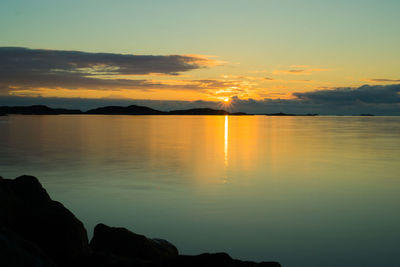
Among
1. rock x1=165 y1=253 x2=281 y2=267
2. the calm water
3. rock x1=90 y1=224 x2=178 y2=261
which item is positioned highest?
rock x1=165 y1=253 x2=281 y2=267

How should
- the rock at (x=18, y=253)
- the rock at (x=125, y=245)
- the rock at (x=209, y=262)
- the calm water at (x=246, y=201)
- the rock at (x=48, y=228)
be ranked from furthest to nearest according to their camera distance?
the calm water at (x=246, y=201) → the rock at (x=125, y=245) → the rock at (x=48, y=228) → the rock at (x=209, y=262) → the rock at (x=18, y=253)

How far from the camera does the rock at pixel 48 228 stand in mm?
8227

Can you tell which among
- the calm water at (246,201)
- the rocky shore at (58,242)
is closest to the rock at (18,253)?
the rocky shore at (58,242)

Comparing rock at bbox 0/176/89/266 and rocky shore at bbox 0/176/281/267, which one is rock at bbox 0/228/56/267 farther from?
rock at bbox 0/176/89/266

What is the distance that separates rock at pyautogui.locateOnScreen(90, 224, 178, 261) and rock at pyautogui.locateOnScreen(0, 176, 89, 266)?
0.75m

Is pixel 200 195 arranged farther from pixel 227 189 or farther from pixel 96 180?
pixel 96 180

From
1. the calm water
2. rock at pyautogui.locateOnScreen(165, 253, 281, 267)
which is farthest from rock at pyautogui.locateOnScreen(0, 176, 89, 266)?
the calm water

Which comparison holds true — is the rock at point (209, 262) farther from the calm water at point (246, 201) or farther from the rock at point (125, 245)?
the calm water at point (246, 201)

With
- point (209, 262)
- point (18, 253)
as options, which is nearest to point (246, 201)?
point (209, 262)

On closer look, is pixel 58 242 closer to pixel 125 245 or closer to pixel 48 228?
pixel 48 228

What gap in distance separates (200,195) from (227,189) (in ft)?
7.45

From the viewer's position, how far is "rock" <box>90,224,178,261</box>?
9.30 meters

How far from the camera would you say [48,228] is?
27.9 feet

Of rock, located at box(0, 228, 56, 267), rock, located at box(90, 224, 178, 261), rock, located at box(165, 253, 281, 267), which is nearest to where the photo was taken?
rock, located at box(0, 228, 56, 267)
